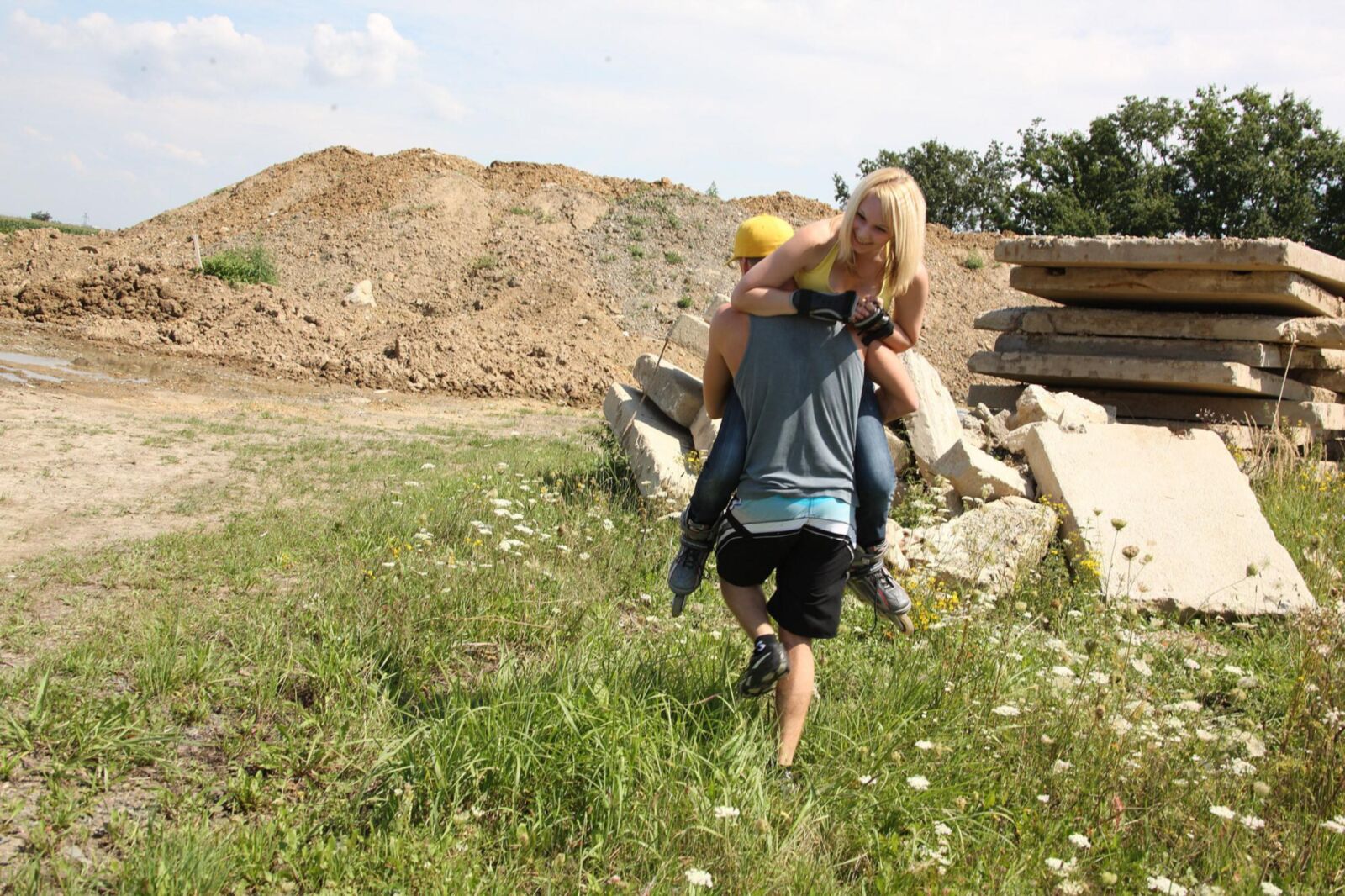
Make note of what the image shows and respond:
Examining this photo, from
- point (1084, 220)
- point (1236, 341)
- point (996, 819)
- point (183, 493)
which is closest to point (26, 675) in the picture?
point (996, 819)

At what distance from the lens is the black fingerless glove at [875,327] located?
326cm

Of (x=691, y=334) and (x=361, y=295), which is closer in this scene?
(x=691, y=334)

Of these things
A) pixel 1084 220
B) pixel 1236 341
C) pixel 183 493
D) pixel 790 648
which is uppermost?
pixel 1084 220

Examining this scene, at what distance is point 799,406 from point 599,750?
3.91 feet

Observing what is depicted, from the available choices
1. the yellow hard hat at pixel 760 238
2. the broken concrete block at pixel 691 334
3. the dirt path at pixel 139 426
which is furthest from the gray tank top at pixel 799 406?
the broken concrete block at pixel 691 334

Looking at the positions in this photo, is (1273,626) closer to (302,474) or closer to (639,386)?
(639,386)

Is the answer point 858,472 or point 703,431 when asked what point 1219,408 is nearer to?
point 703,431

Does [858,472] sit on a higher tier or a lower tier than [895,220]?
lower

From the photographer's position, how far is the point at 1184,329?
33.0ft

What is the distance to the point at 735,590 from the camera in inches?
138

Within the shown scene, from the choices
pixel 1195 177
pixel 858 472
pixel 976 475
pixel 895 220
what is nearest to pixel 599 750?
pixel 858 472

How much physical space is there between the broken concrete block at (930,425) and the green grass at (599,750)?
2.34 m

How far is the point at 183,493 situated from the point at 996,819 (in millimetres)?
6599

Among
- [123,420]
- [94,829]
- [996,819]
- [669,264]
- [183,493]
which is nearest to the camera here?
[94,829]
